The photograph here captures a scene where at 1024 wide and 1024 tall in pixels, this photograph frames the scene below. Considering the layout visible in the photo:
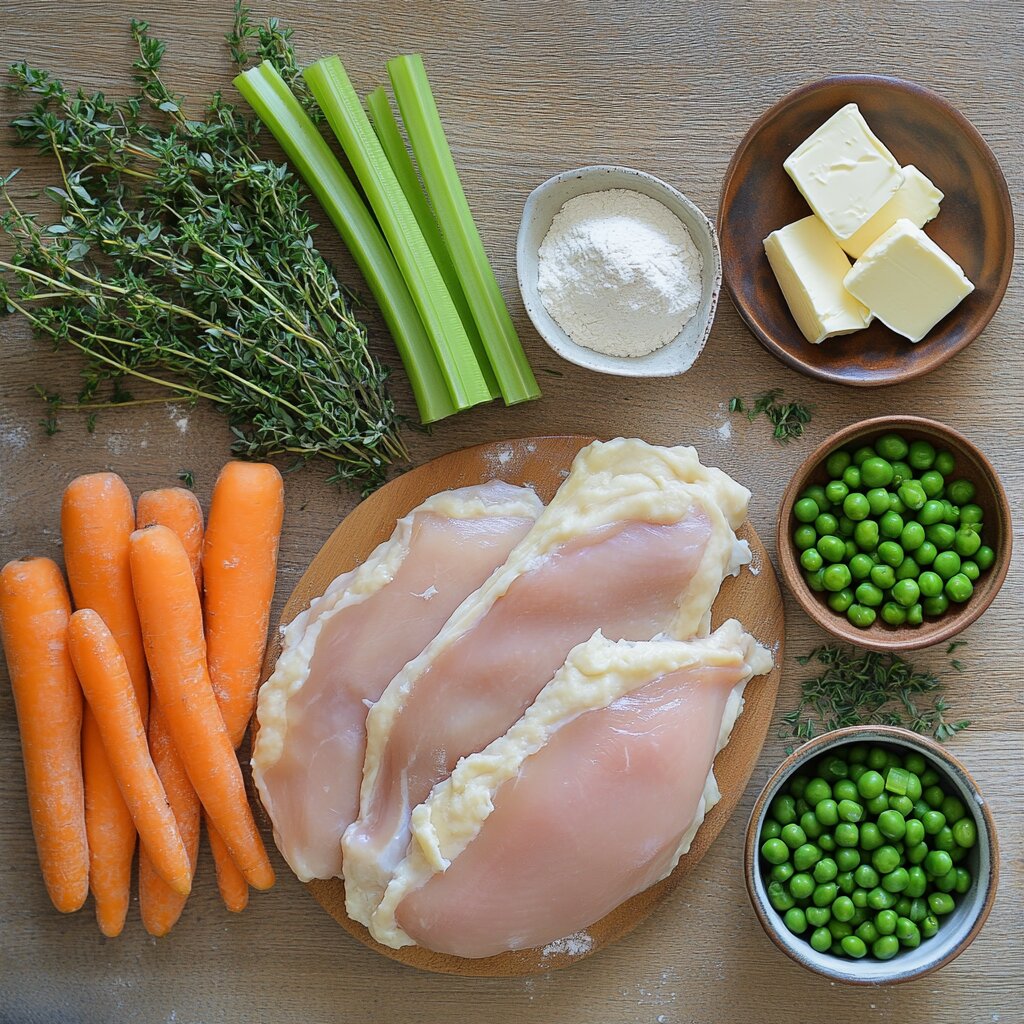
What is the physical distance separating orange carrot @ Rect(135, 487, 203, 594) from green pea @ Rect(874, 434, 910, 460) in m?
1.81

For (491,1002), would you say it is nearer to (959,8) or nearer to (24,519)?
(24,519)

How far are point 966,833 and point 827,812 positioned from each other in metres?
0.35

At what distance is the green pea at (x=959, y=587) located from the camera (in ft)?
7.33

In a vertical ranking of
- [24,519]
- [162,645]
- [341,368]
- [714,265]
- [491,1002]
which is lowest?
[491,1002]

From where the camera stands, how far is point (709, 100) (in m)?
2.45

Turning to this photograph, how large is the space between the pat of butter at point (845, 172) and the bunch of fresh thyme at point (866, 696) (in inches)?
44.5

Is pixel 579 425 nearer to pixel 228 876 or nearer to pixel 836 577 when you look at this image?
pixel 836 577

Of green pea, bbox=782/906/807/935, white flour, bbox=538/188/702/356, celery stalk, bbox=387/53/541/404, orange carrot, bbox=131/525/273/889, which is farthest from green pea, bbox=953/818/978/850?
orange carrot, bbox=131/525/273/889

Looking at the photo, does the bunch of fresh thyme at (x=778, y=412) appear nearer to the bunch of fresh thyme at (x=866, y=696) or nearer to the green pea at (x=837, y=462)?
the green pea at (x=837, y=462)

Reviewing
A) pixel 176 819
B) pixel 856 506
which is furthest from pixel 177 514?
pixel 856 506

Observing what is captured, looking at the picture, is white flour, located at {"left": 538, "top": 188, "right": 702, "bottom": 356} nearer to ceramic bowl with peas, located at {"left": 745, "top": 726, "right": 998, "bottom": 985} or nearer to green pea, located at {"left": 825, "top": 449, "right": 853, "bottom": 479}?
green pea, located at {"left": 825, "top": 449, "right": 853, "bottom": 479}

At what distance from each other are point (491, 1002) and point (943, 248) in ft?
7.82

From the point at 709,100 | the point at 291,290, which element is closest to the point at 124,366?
the point at 291,290

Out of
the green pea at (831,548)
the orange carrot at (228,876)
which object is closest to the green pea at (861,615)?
the green pea at (831,548)
